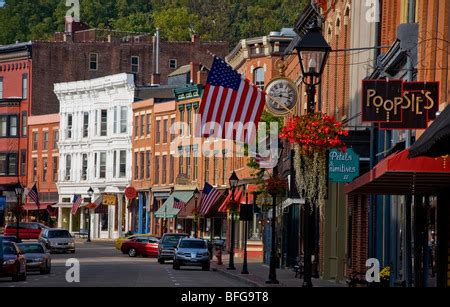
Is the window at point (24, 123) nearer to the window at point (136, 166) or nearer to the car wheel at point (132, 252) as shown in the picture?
the window at point (136, 166)

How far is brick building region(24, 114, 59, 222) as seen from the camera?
12069 cm

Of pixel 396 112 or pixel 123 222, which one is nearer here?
pixel 396 112

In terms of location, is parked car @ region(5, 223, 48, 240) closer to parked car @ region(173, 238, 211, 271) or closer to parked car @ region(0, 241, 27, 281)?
parked car @ region(173, 238, 211, 271)

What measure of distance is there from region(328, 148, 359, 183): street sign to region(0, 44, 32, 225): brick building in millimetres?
86912

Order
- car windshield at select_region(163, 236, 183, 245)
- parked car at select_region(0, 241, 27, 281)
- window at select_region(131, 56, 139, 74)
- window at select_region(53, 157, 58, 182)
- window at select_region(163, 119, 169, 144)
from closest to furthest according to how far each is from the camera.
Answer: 1. parked car at select_region(0, 241, 27, 281)
2. car windshield at select_region(163, 236, 183, 245)
3. window at select_region(163, 119, 169, 144)
4. window at select_region(53, 157, 58, 182)
5. window at select_region(131, 56, 139, 74)

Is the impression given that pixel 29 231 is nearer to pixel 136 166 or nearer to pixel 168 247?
pixel 136 166

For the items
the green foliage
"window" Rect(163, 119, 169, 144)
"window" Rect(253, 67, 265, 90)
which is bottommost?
"window" Rect(163, 119, 169, 144)

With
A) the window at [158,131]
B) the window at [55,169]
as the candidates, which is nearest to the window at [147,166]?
the window at [158,131]

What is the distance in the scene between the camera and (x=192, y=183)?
97625 mm

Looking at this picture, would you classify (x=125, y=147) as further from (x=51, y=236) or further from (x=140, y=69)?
(x=51, y=236)

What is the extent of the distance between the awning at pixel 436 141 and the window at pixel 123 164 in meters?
88.8

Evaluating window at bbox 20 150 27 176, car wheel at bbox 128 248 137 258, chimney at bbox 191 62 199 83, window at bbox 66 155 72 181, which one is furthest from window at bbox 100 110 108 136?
car wheel at bbox 128 248 137 258
